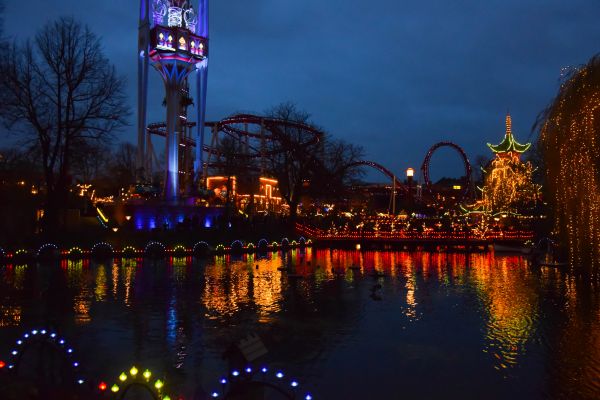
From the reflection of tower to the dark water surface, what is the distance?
24521mm

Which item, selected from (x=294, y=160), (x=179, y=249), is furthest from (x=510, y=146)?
(x=179, y=249)

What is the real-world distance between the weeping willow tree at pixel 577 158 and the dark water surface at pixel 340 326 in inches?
64.6

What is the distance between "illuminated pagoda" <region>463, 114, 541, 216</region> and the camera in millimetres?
52438

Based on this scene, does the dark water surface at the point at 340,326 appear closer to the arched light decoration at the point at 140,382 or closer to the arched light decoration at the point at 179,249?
the arched light decoration at the point at 140,382

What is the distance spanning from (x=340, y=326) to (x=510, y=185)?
4542 centimetres

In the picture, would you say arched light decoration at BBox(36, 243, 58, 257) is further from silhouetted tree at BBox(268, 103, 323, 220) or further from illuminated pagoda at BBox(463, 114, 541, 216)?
illuminated pagoda at BBox(463, 114, 541, 216)

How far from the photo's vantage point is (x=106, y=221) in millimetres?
36812

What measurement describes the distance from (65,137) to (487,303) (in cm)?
2609

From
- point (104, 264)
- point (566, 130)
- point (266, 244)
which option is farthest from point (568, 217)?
point (266, 244)

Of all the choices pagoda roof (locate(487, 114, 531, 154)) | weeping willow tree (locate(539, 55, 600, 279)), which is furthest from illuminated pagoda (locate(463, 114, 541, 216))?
weeping willow tree (locate(539, 55, 600, 279))

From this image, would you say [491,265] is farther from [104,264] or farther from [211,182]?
[211,182]

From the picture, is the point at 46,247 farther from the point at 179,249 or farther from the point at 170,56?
the point at 170,56

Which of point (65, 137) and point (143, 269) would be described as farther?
point (65, 137)

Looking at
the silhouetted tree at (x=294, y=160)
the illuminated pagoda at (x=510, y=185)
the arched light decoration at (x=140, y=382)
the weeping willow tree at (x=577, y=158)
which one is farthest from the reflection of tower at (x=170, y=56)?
the arched light decoration at (x=140, y=382)
